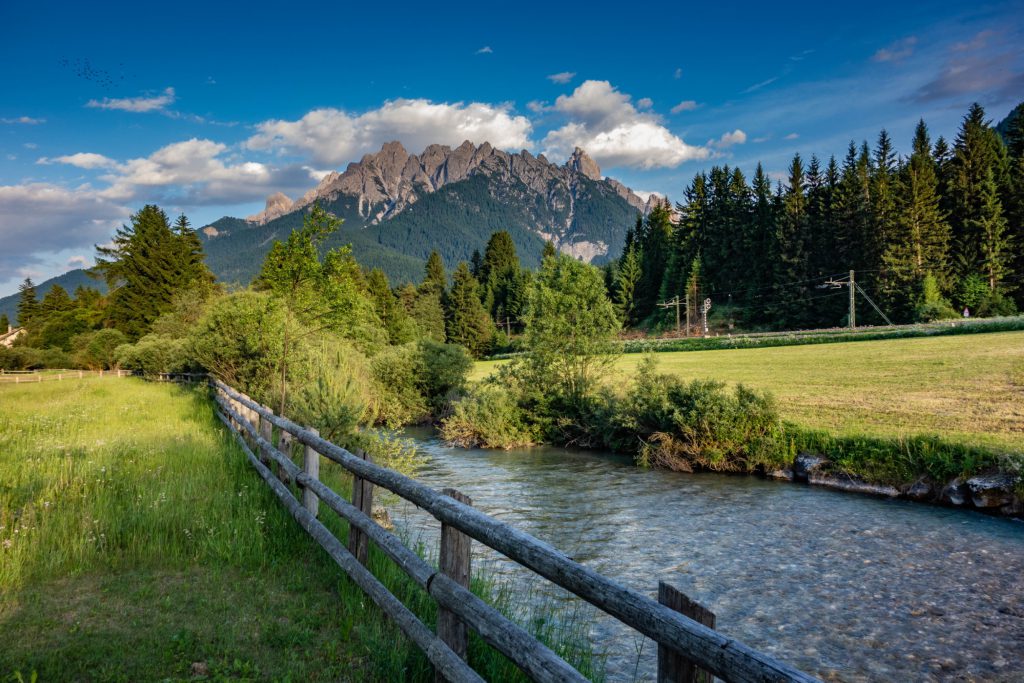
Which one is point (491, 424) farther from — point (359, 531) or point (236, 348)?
point (359, 531)

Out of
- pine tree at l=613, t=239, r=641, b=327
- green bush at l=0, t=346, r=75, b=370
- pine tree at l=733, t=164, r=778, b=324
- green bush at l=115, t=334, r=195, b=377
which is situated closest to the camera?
green bush at l=115, t=334, r=195, b=377

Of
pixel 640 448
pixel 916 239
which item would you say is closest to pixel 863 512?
pixel 640 448

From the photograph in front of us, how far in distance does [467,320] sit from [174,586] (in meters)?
77.9

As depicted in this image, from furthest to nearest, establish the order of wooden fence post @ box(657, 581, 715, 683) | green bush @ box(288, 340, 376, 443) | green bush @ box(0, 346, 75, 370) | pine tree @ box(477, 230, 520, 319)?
pine tree @ box(477, 230, 520, 319) → green bush @ box(0, 346, 75, 370) → green bush @ box(288, 340, 376, 443) → wooden fence post @ box(657, 581, 715, 683)

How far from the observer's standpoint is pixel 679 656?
2.28 metres

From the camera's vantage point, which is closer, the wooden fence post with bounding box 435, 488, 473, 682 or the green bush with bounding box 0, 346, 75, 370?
the wooden fence post with bounding box 435, 488, 473, 682

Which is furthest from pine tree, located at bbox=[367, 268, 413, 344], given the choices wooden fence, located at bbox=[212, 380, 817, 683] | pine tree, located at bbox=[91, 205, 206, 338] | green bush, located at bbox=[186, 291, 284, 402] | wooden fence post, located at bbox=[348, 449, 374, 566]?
wooden fence, located at bbox=[212, 380, 817, 683]

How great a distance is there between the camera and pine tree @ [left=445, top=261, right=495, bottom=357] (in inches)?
3260

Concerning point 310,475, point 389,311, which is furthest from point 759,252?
point 310,475

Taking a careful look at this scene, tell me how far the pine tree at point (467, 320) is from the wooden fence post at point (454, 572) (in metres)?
78.2

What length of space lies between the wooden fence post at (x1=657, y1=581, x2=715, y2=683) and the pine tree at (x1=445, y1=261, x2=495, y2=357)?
3144 inches

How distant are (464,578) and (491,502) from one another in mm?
10925

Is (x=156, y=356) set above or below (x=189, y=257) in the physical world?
below

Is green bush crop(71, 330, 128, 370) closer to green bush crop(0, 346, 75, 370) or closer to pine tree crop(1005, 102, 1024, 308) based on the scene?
green bush crop(0, 346, 75, 370)
